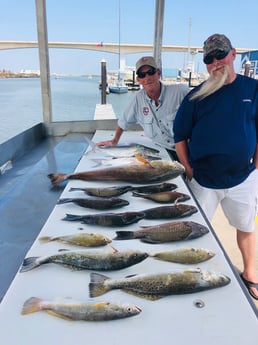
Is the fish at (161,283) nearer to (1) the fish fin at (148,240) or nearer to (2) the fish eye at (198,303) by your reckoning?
(2) the fish eye at (198,303)

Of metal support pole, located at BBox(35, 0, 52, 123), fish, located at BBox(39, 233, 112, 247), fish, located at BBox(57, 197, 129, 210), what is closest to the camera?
fish, located at BBox(39, 233, 112, 247)

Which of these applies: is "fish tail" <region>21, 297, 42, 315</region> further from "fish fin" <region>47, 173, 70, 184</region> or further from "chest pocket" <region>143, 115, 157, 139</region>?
"chest pocket" <region>143, 115, 157, 139</region>

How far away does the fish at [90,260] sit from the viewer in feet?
2.91

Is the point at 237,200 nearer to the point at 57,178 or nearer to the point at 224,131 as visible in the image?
the point at 224,131

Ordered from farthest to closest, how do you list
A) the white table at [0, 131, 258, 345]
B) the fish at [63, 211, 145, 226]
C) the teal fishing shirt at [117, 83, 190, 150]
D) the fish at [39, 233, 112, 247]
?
the teal fishing shirt at [117, 83, 190, 150]
the fish at [63, 211, 145, 226]
the fish at [39, 233, 112, 247]
the white table at [0, 131, 258, 345]

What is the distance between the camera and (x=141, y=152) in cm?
206

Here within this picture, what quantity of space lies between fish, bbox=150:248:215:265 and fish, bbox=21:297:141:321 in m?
0.23

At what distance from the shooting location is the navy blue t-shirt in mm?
1491

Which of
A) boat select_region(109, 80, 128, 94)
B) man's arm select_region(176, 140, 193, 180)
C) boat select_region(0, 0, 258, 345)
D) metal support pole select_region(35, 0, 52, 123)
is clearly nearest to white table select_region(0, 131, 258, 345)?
boat select_region(0, 0, 258, 345)

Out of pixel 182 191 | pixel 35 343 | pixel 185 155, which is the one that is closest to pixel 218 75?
pixel 185 155

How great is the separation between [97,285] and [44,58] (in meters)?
3.58

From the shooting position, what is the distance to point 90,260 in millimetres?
900

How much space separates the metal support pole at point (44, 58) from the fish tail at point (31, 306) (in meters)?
3.46

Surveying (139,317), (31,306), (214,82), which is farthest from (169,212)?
(214,82)
